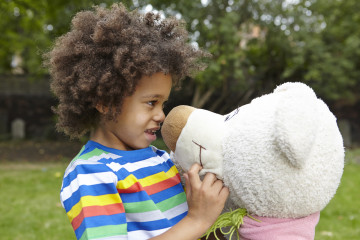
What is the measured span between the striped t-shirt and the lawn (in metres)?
1.86

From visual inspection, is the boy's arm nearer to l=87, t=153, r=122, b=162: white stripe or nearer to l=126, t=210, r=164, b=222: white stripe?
l=126, t=210, r=164, b=222: white stripe

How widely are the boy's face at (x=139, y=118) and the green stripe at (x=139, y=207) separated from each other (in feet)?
0.87

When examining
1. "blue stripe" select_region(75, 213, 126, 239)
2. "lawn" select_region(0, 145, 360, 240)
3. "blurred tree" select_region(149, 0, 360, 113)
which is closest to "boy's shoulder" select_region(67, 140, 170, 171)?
"blue stripe" select_region(75, 213, 126, 239)

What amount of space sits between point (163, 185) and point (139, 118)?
0.96ft

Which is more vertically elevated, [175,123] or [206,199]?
[175,123]

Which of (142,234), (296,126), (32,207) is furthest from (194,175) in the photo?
(32,207)

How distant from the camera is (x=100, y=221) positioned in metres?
1.41

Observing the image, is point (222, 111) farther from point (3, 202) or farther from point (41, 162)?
point (3, 202)

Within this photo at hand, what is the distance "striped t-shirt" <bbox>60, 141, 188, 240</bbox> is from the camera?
4.66 ft

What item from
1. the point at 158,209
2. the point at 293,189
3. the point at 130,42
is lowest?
the point at 158,209

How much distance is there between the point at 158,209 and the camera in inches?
62.4

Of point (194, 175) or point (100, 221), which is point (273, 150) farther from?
point (100, 221)

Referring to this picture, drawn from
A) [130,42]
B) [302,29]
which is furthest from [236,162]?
[302,29]

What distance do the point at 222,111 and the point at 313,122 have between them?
10180mm
